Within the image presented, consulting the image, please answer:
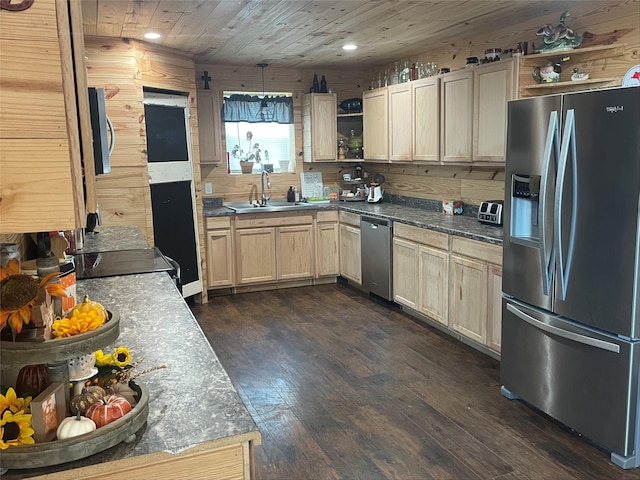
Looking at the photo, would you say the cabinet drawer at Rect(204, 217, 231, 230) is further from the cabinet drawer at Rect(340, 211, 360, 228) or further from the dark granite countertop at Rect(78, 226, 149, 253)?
the cabinet drawer at Rect(340, 211, 360, 228)

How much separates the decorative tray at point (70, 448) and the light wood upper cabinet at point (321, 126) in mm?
5086

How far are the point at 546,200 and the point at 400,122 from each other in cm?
266

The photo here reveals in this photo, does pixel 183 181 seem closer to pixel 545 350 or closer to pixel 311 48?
pixel 311 48

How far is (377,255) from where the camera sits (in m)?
5.16

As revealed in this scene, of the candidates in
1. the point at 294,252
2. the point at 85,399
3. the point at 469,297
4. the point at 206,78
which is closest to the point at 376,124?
the point at 294,252

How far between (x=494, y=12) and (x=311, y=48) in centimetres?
177

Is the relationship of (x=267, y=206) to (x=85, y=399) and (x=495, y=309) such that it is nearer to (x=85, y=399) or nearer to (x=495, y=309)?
(x=495, y=309)

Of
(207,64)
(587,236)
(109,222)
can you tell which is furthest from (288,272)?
(587,236)

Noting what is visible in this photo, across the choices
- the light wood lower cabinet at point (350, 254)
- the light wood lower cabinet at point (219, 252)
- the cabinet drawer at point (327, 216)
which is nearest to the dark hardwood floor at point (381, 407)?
the light wood lower cabinet at point (219, 252)

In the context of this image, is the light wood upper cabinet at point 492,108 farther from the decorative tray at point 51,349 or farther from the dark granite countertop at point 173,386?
the decorative tray at point 51,349

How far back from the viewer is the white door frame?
470 centimetres

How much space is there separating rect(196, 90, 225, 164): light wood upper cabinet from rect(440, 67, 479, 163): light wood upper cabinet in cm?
239

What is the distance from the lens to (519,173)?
2988mm

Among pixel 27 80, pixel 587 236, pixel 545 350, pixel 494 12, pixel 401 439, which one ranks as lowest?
pixel 401 439
